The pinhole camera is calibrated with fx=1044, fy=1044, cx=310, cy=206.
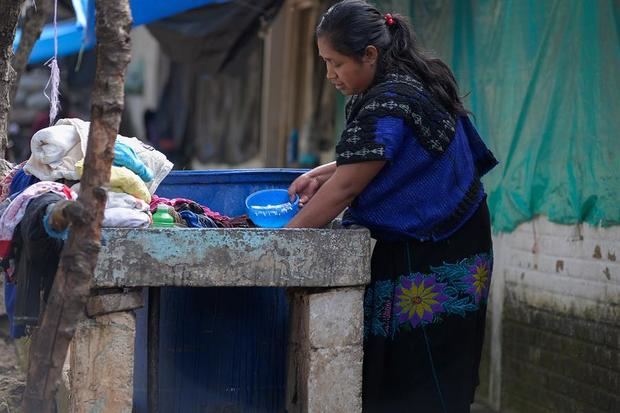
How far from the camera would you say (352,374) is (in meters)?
3.47

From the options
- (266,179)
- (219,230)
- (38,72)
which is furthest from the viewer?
(38,72)

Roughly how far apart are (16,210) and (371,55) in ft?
4.17

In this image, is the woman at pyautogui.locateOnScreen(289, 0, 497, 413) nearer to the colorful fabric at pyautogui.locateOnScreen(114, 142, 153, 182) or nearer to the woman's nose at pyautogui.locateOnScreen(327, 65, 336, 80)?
the woman's nose at pyautogui.locateOnScreen(327, 65, 336, 80)

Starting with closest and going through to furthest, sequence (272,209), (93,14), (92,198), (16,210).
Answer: (92,198) → (16,210) → (272,209) → (93,14)

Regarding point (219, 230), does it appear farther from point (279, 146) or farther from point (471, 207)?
point (279, 146)

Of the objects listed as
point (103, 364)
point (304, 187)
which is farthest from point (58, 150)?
point (304, 187)

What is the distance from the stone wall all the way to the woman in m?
1.05

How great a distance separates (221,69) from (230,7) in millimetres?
726

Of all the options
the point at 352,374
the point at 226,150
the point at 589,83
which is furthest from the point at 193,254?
the point at 226,150

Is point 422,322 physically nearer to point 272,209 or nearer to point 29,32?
point 272,209

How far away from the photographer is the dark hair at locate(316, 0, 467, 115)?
3.49 m

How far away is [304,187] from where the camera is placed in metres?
3.92

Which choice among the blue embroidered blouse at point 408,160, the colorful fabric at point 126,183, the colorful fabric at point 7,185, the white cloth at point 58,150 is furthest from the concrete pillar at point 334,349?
the colorful fabric at point 7,185

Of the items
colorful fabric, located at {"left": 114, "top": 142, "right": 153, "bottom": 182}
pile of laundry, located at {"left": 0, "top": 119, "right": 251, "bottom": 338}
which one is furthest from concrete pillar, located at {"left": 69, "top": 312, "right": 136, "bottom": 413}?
colorful fabric, located at {"left": 114, "top": 142, "right": 153, "bottom": 182}
